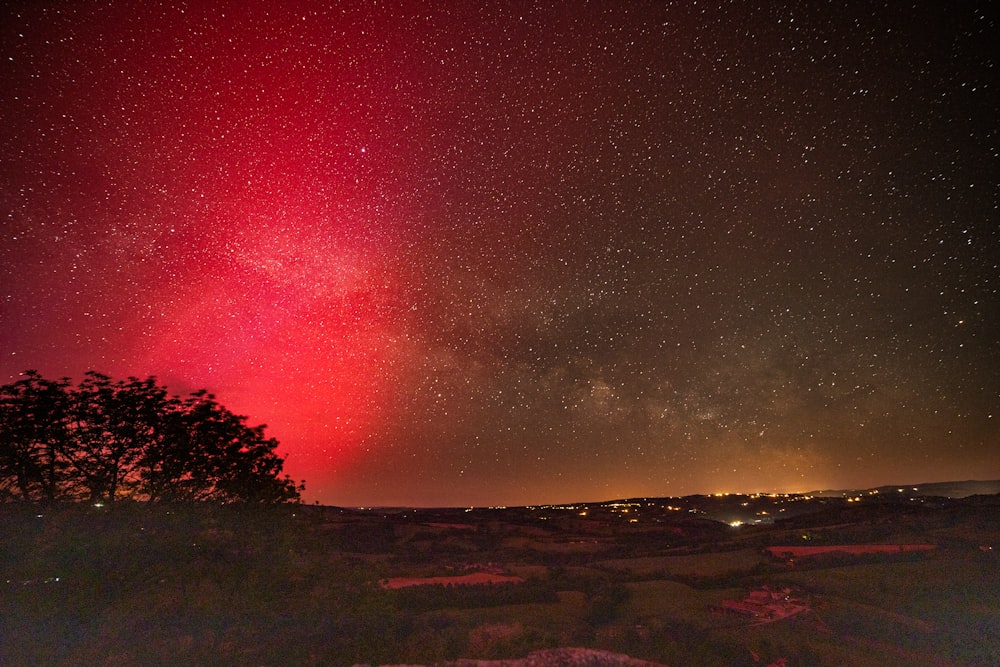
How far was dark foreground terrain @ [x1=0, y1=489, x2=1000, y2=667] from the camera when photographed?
1053 cm

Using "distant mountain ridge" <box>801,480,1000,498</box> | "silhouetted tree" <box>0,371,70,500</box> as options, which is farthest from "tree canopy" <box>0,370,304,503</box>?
"distant mountain ridge" <box>801,480,1000,498</box>

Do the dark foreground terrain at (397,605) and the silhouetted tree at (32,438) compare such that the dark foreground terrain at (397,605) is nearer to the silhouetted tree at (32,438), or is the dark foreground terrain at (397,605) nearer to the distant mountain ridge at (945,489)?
the silhouetted tree at (32,438)

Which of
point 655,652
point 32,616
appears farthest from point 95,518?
point 655,652

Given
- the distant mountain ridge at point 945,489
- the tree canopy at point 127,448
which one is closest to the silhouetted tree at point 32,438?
the tree canopy at point 127,448

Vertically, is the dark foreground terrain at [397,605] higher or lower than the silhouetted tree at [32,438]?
lower

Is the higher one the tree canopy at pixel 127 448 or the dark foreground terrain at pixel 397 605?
the tree canopy at pixel 127 448

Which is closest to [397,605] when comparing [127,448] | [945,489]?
[127,448]

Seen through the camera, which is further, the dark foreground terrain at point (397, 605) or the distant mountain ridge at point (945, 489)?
the distant mountain ridge at point (945, 489)

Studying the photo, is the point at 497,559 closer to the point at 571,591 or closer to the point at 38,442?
the point at 571,591

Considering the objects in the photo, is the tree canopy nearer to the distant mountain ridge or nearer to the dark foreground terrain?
the dark foreground terrain

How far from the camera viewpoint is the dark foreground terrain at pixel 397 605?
10.5m

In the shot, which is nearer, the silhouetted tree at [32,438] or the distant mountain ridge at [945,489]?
the silhouetted tree at [32,438]

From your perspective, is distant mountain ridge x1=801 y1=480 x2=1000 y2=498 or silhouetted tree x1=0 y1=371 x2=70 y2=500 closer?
silhouetted tree x1=0 y1=371 x2=70 y2=500

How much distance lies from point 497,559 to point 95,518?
1252 inches
